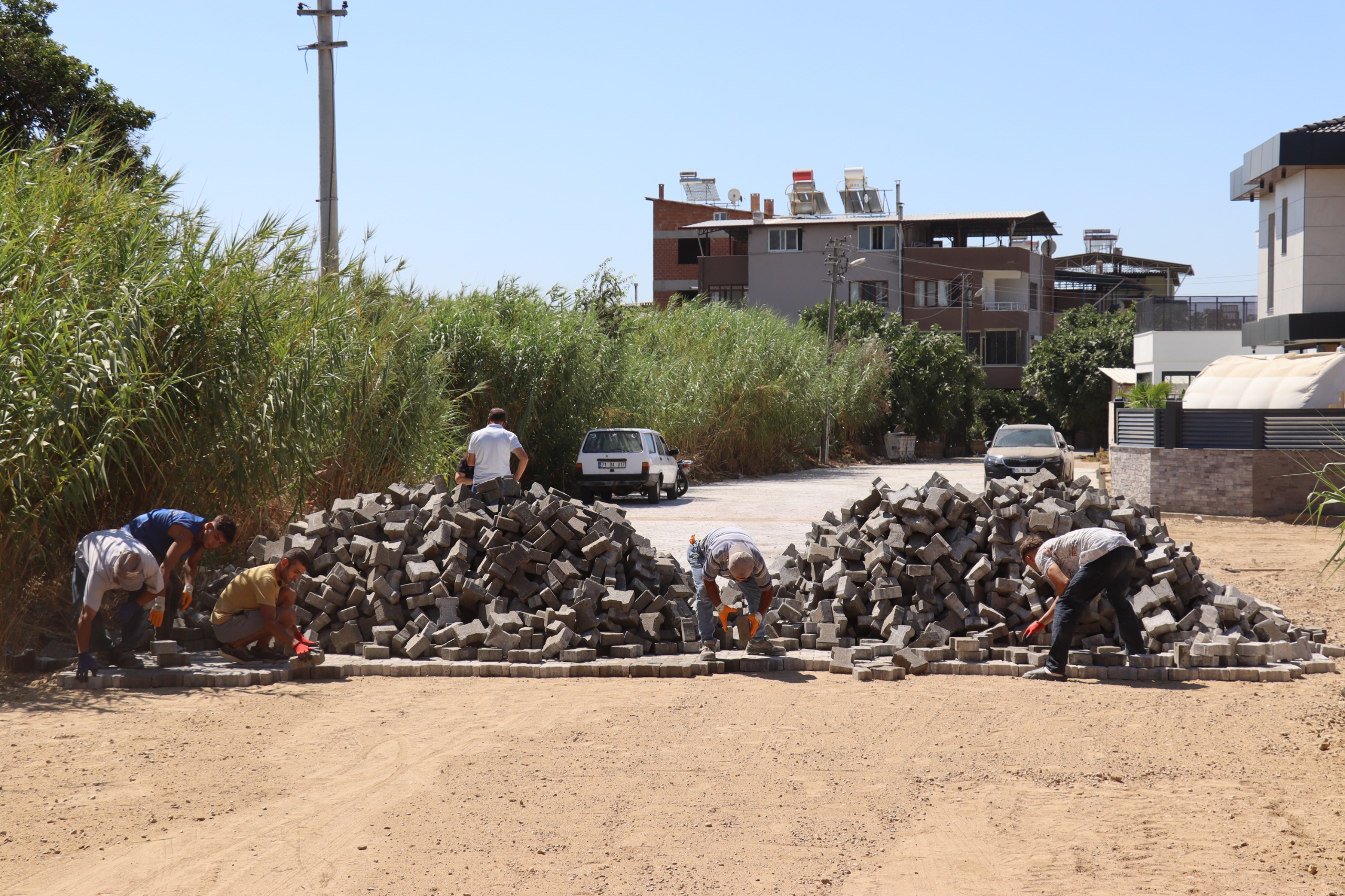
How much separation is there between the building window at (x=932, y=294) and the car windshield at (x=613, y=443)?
1527 inches

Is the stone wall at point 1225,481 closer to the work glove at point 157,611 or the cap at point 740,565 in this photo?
the cap at point 740,565

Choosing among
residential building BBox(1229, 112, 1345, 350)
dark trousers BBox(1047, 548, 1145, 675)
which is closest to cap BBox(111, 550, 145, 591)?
dark trousers BBox(1047, 548, 1145, 675)

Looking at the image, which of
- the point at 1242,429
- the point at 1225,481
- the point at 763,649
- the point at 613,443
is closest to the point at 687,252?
the point at 613,443

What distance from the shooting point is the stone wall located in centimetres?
2028

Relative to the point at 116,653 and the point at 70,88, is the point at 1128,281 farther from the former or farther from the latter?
the point at 116,653

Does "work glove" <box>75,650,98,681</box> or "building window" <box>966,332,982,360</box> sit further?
"building window" <box>966,332,982,360</box>

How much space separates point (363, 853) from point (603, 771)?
154cm

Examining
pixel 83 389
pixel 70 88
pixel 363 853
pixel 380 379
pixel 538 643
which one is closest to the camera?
pixel 363 853

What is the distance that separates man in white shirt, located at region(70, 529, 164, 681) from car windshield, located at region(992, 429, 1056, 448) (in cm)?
2193

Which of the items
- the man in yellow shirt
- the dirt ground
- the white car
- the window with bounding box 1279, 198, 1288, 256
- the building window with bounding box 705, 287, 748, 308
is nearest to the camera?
the dirt ground

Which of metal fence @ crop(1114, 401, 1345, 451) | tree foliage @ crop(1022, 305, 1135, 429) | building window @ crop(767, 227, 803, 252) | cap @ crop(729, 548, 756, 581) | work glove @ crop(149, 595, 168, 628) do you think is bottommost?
work glove @ crop(149, 595, 168, 628)

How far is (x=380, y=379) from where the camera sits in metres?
13.1

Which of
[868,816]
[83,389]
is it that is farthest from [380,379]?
[868,816]

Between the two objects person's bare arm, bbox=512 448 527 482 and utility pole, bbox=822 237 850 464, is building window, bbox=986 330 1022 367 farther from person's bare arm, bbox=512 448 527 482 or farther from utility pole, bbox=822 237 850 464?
person's bare arm, bbox=512 448 527 482
